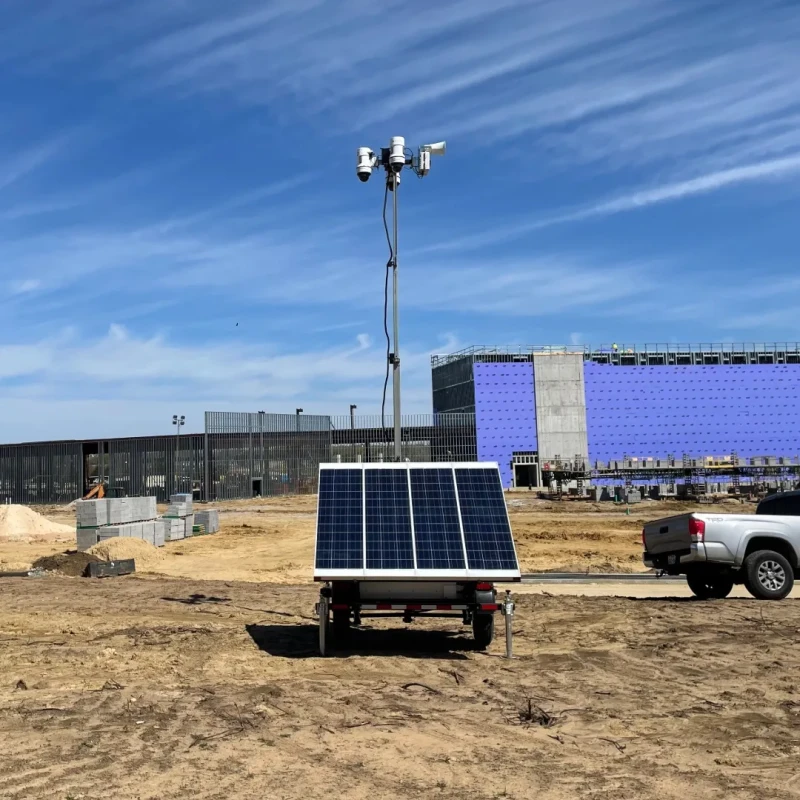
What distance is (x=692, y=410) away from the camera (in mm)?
74062

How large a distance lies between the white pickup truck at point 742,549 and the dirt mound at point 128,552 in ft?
47.5

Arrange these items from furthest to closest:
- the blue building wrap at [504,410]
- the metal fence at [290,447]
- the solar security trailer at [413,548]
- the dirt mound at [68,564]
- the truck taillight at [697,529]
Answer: the blue building wrap at [504,410], the metal fence at [290,447], the dirt mound at [68,564], the truck taillight at [697,529], the solar security trailer at [413,548]

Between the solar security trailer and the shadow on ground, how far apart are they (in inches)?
12.5

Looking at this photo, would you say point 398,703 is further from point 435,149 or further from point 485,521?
point 435,149

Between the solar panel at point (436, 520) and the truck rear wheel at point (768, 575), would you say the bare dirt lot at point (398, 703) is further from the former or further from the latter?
the solar panel at point (436, 520)

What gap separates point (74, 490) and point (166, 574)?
3868 cm

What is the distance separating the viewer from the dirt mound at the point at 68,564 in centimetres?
2141

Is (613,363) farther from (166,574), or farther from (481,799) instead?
(481,799)

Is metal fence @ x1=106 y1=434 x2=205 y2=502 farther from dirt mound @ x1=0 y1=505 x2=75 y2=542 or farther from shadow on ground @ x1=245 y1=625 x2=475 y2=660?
shadow on ground @ x1=245 y1=625 x2=475 y2=660

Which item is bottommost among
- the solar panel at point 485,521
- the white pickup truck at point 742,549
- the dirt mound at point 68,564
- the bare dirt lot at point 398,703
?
the dirt mound at point 68,564

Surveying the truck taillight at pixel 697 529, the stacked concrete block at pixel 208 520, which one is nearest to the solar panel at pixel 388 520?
the truck taillight at pixel 697 529

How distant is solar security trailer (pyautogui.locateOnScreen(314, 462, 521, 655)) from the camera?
33.3 ft

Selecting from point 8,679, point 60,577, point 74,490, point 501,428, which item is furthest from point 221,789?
point 501,428

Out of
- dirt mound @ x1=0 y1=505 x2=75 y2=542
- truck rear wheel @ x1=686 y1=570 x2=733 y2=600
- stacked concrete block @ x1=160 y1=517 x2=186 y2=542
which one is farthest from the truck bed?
dirt mound @ x1=0 y1=505 x2=75 y2=542
